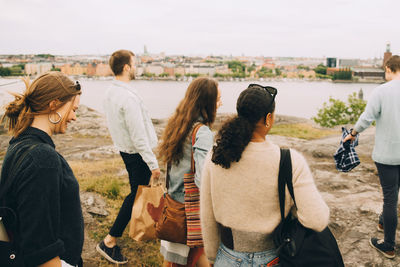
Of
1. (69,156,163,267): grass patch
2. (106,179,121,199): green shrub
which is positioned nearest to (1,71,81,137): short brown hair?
(69,156,163,267): grass patch

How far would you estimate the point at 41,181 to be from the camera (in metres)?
1.29

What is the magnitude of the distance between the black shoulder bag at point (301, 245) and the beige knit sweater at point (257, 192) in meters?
0.03

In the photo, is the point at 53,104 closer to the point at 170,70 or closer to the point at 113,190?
the point at 113,190

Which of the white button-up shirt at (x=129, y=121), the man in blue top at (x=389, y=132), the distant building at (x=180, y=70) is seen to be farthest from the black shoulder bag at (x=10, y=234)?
the distant building at (x=180, y=70)

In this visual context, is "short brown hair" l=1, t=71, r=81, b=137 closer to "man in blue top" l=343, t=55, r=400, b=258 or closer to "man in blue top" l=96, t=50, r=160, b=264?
"man in blue top" l=96, t=50, r=160, b=264

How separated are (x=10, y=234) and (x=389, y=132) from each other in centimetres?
302

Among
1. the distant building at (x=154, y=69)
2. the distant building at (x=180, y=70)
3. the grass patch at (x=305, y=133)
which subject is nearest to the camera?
the grass patch at (x=305, y=133)

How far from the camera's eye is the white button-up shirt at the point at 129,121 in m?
2.88

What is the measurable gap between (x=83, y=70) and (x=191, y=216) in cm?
8582

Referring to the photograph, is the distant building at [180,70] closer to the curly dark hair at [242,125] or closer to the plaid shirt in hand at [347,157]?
the plaid shirt in hand at [347,157]

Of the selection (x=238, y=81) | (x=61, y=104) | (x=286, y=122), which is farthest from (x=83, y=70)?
(x=61, y=104)

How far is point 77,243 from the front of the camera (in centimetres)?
154

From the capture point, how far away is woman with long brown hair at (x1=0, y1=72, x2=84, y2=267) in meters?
1.27

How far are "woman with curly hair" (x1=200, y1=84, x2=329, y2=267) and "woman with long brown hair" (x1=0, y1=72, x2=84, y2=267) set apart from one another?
2.27 feet
